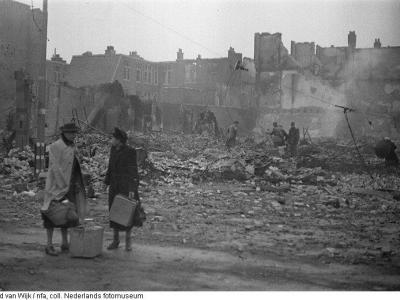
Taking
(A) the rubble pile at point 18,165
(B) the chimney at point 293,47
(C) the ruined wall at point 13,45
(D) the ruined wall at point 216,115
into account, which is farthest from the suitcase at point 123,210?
(B) the chimney at point 293,47

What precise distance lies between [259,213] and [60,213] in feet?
13.9

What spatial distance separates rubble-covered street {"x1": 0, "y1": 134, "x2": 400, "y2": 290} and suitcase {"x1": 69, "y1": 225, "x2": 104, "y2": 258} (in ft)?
0.55

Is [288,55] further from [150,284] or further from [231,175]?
[150,284]

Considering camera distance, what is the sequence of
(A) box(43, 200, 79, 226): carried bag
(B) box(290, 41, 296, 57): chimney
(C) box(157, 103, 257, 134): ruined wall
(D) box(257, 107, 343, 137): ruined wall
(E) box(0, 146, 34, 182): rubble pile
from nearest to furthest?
(A) box(43, 200, 79, 226): carried bag < (E) box(0, 146, 34, 182): rubble pile < (C) box(157, 103, 257, 134): ruined wall < (D) box(257, 107, 343, 137): ruined wall < (B) box(290, 41, 296, 57): chimney

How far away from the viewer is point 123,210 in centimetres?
573

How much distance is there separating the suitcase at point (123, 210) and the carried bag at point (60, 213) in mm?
535

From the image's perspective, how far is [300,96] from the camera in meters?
37.9

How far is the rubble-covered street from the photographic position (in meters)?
5.47

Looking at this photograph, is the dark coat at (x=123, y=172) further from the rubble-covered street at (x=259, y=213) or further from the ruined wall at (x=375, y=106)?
the ruined wall at (x=375, y=106)

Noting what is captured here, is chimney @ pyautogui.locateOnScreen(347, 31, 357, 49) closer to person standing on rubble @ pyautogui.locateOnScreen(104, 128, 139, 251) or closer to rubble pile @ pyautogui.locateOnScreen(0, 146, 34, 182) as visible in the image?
rubble pile @ pyautogui.locateOnScreen(0, 146, 34, 182)

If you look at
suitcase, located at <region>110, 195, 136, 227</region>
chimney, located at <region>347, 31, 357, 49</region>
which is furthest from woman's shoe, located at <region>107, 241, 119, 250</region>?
chimney, located at <region>347, 31, 357, 49</region>

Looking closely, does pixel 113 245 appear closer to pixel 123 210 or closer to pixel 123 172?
pixel 123 210

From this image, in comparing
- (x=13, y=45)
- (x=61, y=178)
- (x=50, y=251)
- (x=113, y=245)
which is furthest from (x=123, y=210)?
(x=13, y=45)

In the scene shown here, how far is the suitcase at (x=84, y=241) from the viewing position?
5.32 metres
